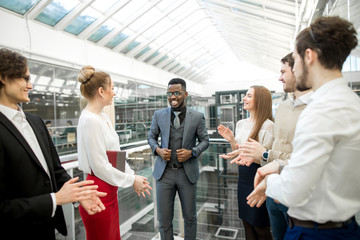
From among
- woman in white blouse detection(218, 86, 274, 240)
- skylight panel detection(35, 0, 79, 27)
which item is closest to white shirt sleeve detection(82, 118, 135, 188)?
woman in white blouse detection(218, 86, 274, 240)

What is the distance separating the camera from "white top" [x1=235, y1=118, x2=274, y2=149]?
1.87m

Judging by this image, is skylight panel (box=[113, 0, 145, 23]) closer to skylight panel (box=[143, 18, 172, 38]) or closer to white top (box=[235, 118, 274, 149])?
skylight panel (box=[143, 18, 172, 38])

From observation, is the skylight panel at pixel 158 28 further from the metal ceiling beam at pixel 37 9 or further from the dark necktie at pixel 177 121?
the dark necktie at pixel 177 121

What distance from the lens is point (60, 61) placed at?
7.24 meters

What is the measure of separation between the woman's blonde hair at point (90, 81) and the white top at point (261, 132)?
4.33 feet

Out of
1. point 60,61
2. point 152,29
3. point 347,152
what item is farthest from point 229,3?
→ point 347,152

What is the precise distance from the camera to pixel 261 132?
76.4 inches

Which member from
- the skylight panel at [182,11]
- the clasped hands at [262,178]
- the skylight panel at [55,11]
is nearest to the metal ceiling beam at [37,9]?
the skylight panel at [55,11]

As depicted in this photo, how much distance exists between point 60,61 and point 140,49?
429cm

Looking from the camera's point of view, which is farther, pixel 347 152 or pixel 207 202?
pixel 207 202

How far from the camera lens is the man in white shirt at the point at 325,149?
2.75ft

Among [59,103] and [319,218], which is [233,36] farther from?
[319,218]

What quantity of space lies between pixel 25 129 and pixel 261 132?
1.70 metres

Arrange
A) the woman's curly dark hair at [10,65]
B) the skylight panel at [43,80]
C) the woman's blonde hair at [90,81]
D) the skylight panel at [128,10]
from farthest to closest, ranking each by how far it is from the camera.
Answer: the skylight panel at [128,10] → the skylight panel at [43,80] → the woman's blonde hair at [90,81] → the woman's curly dark hair at [10,65]
